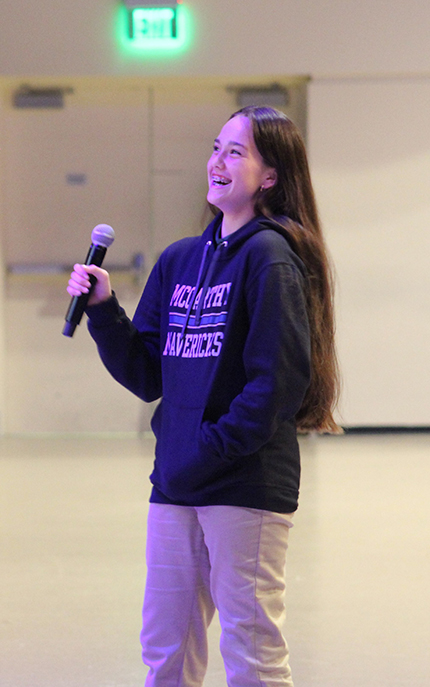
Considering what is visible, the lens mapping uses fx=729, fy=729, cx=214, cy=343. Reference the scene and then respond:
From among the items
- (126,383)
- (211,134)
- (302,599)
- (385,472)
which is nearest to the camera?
(126,383)

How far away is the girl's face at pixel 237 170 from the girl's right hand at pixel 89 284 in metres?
0.26

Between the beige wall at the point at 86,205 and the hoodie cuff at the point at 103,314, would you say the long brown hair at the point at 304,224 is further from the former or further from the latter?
the beige wall at the point at 86,205

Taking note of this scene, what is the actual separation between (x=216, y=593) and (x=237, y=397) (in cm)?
36

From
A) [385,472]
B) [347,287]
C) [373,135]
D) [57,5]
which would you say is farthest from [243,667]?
[57,5]

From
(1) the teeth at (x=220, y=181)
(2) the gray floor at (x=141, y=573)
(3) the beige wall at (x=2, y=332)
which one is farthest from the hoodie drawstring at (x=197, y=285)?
(3) the beige wall at (x=2, y=332)

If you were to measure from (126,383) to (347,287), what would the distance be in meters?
3.80

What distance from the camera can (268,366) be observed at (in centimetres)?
123

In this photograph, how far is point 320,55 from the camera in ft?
16.0

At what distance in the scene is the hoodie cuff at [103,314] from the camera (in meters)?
1.41

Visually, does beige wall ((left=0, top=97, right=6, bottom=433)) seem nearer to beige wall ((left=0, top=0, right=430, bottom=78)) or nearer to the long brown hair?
beige wall ((left=0, top=0, right=430, bottom=78))

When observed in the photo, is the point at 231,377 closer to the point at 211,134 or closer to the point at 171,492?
the point at 171,492

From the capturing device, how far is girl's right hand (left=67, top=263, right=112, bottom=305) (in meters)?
1.37

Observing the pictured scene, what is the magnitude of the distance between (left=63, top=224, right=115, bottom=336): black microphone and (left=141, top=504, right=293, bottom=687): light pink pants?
0.38 m

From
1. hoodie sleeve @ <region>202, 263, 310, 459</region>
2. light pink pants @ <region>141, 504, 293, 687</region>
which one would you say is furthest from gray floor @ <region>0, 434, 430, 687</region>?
hoodie sleeve @ <region>202, 263, 310, 459</region>
